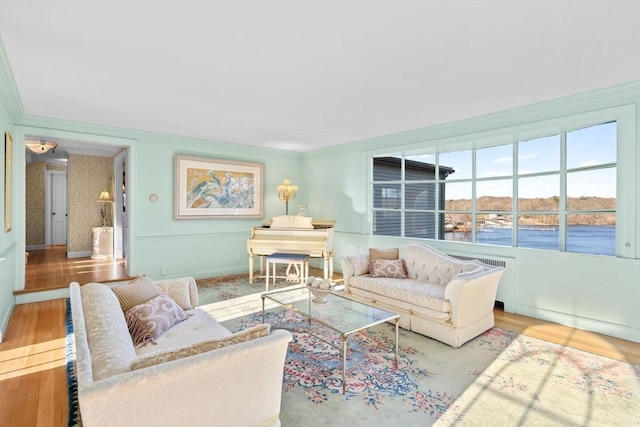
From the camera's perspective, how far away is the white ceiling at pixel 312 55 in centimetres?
204

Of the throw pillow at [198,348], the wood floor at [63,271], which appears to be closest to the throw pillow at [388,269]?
the throw pillow at [198,348]

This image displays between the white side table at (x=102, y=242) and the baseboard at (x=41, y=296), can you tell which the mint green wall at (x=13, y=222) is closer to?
the baseboard at (x=41, y=296)

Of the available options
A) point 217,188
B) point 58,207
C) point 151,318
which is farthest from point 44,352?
point 58,207

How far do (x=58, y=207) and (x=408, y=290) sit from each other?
975 centimetres

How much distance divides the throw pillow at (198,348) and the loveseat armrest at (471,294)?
216 cm

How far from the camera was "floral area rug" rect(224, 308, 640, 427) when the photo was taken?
84.6 inches

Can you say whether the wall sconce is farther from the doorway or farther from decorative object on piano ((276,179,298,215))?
decorative object on piano ((276,179,298,215))

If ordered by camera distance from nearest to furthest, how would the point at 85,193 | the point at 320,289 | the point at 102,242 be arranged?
the point at 320,289 < the point at 102,242 < the point at 85,193

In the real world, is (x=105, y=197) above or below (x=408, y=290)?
above

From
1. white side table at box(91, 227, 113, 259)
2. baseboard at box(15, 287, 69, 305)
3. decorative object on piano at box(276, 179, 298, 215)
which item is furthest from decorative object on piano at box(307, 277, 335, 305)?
white side table at box(91, 227, 113, 259)

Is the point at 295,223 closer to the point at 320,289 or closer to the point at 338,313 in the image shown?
the point at 320,289

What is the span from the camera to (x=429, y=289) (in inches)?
145

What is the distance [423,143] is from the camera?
512 centimetres

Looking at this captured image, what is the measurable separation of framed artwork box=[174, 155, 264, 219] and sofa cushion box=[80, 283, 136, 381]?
3.61m
